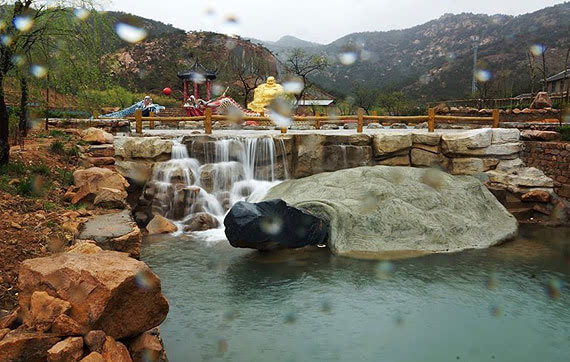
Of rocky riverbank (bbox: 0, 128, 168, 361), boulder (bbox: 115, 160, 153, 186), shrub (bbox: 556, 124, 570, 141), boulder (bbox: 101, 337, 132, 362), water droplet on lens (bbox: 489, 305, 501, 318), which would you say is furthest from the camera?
shrub (bbox: 556, 124, 570, 141)

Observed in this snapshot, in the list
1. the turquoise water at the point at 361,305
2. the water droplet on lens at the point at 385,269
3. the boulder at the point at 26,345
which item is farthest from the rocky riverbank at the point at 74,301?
the water droplet on lens at the point at 385,269

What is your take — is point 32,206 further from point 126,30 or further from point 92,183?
point 126,30

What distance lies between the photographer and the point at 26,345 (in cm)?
317

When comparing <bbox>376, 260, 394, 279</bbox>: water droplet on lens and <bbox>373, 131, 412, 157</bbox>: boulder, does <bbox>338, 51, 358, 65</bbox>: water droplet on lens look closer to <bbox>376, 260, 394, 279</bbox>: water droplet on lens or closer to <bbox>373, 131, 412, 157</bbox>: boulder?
<bbox>373, 131, 412, 157</bbox>: boulder

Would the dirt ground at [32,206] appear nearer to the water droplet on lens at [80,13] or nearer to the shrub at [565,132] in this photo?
the water droplet on lens at [80,13]

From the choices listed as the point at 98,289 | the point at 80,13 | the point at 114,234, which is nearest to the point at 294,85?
the point at 80,13

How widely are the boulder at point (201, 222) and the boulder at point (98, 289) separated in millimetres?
Result: 6449

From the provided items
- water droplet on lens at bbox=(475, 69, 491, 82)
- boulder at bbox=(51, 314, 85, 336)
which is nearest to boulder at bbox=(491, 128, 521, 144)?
boulder at bbox=(51, 314, 85, 336)

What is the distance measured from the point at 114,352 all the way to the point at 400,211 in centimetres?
693

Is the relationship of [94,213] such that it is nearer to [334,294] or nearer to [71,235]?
[71,235]

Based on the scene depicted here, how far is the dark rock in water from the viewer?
26.9 feet

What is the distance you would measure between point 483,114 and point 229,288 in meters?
16.7

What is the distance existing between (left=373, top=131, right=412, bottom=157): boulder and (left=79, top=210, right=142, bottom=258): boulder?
25.3 feet

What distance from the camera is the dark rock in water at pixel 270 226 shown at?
819cm
